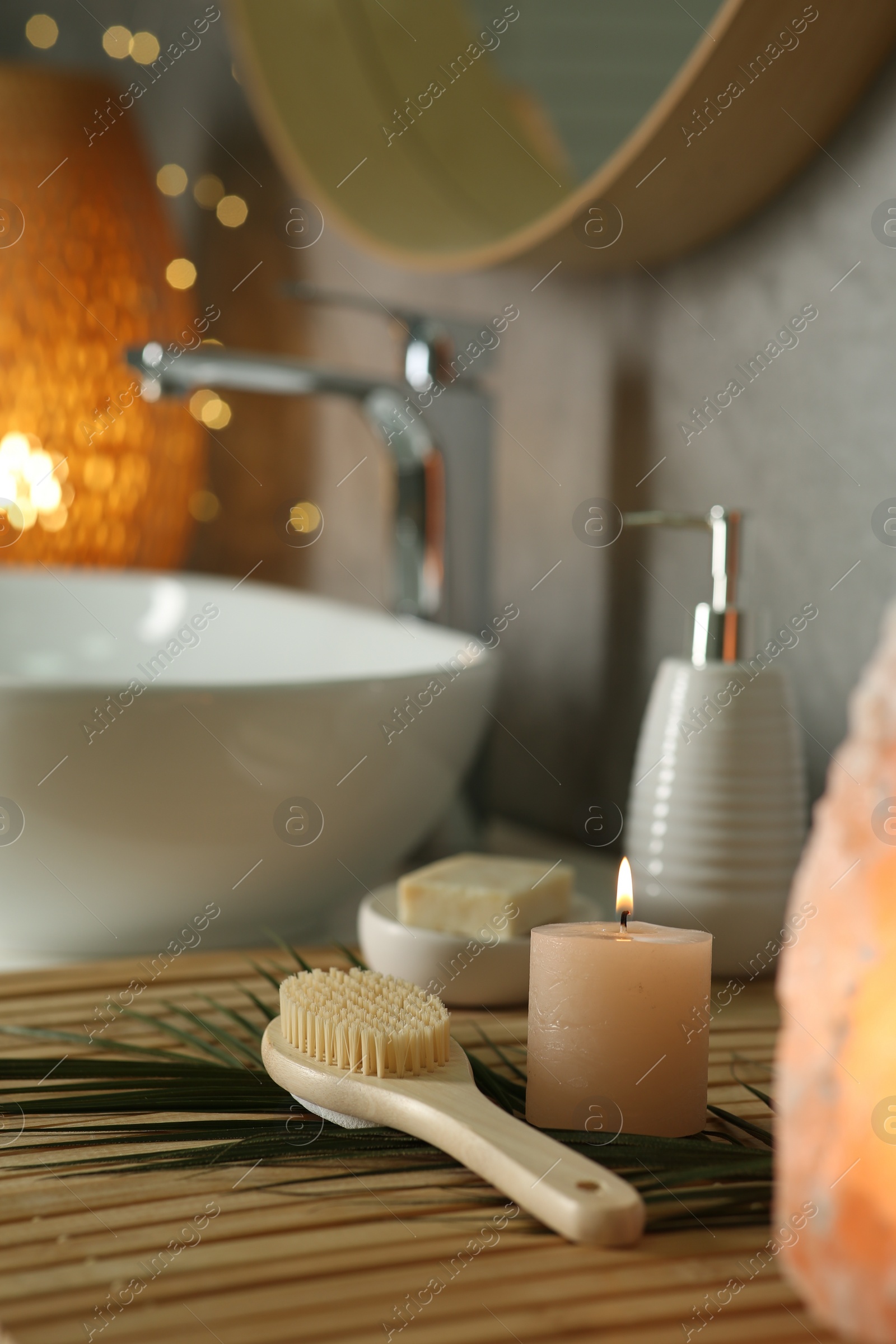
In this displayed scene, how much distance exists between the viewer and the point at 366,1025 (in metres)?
0.35

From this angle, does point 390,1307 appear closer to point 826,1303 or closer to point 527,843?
point 826,1303

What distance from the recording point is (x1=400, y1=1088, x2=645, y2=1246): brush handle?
287 mm

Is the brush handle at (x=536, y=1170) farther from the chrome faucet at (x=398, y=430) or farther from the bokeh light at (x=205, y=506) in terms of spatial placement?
the bokeh light at (x=205, y=506)

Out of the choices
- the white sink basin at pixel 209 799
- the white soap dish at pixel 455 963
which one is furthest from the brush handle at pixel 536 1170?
the white sink basin at pixel 209 799

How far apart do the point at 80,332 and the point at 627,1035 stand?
1003 millimetres

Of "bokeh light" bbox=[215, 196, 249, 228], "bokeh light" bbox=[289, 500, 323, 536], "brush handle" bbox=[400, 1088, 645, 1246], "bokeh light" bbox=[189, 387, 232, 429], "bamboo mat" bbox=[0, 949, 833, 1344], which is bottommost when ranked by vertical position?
"bamboo mat" bbox=[0, 949, 833, 1344]

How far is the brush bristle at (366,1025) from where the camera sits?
1.15 feet

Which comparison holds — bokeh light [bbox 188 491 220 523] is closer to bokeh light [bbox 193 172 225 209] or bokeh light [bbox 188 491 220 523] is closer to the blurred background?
the blurred background

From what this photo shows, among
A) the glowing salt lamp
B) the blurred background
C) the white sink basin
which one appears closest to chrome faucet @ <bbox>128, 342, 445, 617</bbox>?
the blurred background

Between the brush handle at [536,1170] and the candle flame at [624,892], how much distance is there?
0.22 feet

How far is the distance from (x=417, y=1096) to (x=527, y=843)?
1.62ft

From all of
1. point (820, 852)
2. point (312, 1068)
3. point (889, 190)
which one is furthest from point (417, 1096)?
point (889, 190)

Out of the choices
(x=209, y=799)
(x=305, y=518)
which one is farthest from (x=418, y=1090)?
(x=305, y=518)

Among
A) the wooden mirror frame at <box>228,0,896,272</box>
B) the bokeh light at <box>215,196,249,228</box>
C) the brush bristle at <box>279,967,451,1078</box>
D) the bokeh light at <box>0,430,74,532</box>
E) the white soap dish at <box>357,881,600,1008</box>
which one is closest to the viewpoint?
the brush bristle at <box>279,967,451,1078</box>
